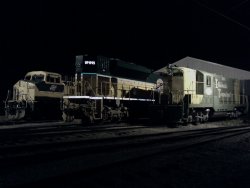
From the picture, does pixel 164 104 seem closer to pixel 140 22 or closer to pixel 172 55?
pixel 140 22

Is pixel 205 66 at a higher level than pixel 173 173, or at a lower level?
higher

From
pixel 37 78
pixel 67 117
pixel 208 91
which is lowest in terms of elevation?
pixel 67 117

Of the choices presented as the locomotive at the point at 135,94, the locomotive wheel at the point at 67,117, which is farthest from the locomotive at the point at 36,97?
the locomotive at the point at 135,94

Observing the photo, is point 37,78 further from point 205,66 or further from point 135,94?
point 205,66

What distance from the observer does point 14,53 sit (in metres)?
27.6

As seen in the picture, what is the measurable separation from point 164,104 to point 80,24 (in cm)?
1806

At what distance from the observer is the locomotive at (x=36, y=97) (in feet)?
64.3

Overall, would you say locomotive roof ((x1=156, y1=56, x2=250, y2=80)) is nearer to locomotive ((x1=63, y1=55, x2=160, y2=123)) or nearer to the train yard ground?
locomotive ((x1=63, y1=55, x2=160, y2=123))

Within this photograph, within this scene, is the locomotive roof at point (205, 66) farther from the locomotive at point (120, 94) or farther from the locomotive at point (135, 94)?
the locomotive at point (135, 94)

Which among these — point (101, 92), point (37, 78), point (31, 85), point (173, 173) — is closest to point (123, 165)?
point (173, 173)

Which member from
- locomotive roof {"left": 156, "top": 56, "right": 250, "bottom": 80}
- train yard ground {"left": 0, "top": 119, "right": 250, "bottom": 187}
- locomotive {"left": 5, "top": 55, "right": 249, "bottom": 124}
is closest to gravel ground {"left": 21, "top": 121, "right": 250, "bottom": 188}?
train yard ground {"left": 0, "top": 119, "right": 250, "bottom": 187}

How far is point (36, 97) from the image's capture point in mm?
19703

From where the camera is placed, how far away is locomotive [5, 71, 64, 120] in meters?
19.6

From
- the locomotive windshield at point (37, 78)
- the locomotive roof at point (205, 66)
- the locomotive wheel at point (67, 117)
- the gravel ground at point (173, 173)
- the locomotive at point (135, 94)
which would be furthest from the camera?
the locomotive roof at point (205, 66)
